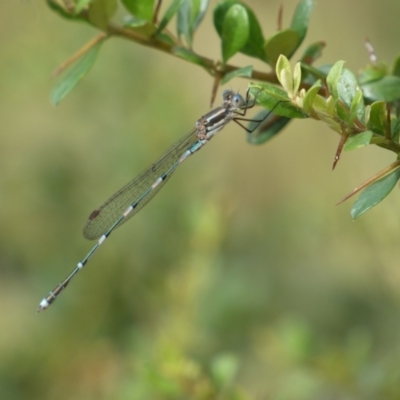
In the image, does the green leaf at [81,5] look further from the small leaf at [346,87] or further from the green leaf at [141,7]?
the small leaf at [346,87]

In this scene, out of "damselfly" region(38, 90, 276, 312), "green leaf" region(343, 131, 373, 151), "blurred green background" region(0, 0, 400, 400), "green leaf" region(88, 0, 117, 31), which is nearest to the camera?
"green leaf" region(343, 131, 373, 151)

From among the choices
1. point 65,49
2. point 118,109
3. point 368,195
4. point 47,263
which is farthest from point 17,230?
point 368,195

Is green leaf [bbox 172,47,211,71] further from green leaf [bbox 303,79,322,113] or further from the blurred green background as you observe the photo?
the blurred green background

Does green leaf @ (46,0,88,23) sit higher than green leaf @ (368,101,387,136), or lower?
higher

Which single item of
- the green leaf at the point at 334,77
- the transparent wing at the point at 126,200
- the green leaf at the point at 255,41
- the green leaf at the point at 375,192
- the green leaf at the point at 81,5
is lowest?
the green leaf at the point at 375,192

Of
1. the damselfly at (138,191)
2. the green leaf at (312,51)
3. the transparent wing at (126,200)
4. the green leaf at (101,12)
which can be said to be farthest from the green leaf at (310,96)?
the transparent wing at (126,200)

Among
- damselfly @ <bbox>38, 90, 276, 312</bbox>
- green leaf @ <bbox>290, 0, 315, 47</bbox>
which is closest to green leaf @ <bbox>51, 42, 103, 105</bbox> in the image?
green leaf @ <bbox>290, 0, 315, 47</bbox>

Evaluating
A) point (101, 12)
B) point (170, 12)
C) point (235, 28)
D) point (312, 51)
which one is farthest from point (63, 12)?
point (312, 51)
